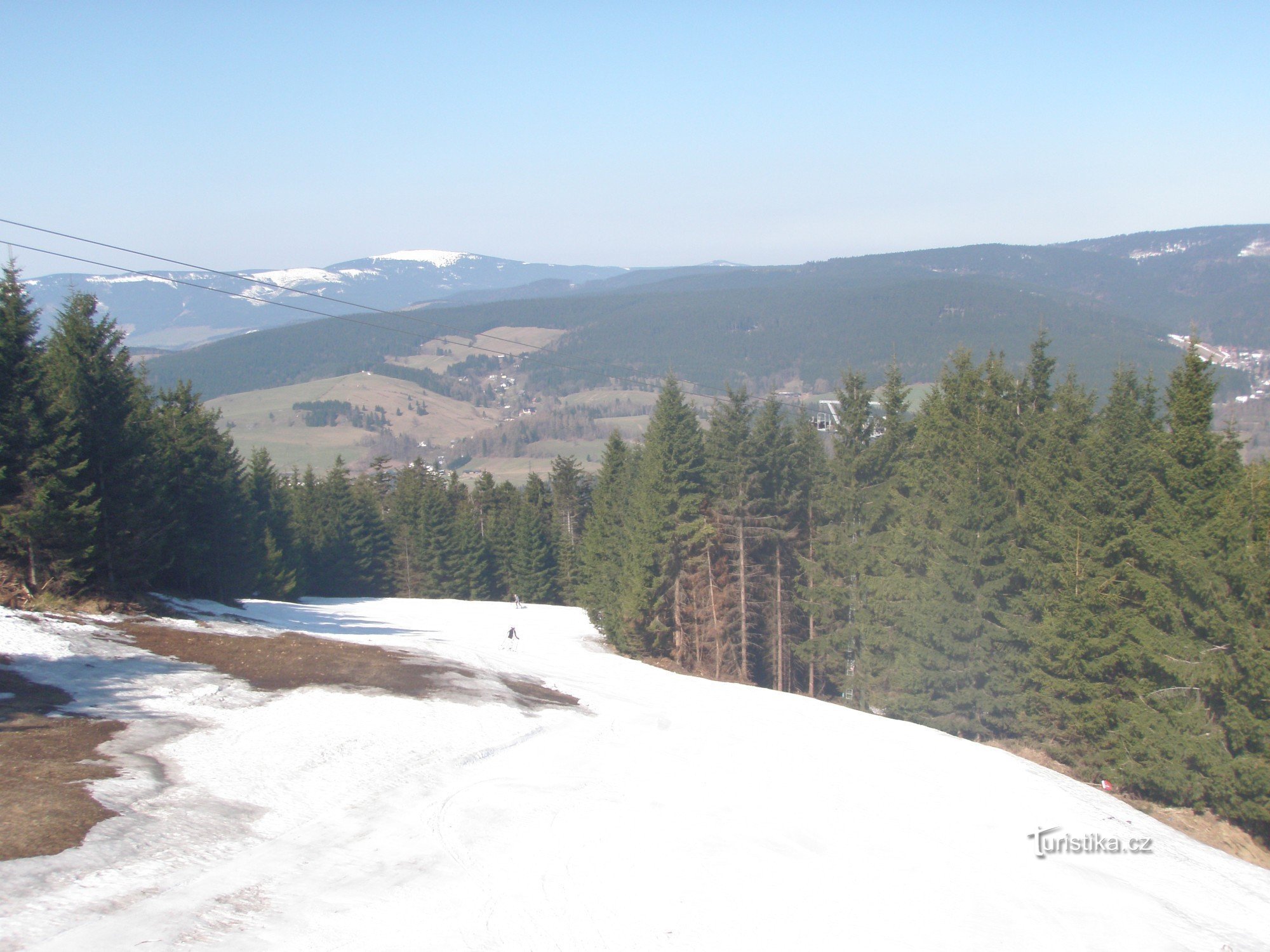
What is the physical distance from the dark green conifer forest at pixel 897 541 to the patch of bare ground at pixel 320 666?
434 cm

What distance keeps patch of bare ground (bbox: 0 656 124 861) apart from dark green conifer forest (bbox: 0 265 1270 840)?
971 centimetres

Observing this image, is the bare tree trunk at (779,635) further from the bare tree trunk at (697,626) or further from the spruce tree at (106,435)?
the spruce tree at (106,435)

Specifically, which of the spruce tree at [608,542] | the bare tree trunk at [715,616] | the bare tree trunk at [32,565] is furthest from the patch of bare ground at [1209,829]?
the bare tree trunk at [32,565]

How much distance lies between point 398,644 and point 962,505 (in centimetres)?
1967

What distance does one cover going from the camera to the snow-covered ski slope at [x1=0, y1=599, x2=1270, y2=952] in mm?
8914

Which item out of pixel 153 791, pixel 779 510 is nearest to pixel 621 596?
pixel 779 510

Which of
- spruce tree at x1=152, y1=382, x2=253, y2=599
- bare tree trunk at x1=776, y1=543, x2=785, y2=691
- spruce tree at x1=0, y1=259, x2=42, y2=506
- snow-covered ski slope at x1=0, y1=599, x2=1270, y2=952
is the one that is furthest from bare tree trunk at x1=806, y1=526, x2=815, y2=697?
spruce tree at x1=0, y1=259, x2=42, y2=506

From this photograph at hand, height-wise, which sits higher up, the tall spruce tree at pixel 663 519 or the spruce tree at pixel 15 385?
the spruce tree at pixel 15 385

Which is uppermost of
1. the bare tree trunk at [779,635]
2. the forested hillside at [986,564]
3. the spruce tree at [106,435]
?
the spruce tree at [106,435]

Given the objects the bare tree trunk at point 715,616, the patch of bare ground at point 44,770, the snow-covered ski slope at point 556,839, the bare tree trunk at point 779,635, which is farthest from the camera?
the bare tree trunk at point 779,635

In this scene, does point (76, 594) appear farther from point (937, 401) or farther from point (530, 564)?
point (530, 564)

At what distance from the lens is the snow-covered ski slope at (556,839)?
8914 millimetres

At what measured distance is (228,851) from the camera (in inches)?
394

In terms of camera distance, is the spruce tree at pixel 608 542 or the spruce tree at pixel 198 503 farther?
the spruce tree at pixel 608 542
